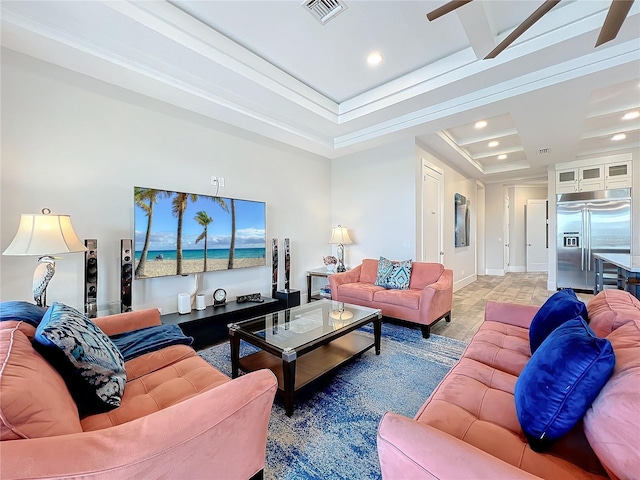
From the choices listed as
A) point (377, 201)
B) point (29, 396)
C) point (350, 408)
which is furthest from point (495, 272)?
point (29, 396)

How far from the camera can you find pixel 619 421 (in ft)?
2.58

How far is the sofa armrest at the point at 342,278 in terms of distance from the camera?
3.98 meters

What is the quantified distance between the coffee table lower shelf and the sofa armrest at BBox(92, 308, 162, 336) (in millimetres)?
785

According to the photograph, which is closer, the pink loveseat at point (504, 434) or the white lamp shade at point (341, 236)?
the pink loveseat at point (504, 434)

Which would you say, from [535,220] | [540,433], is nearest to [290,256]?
[540,433]

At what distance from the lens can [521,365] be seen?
5.38ft

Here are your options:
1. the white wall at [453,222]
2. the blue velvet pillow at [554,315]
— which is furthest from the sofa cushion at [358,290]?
the blue velvet pillow at [554,315]

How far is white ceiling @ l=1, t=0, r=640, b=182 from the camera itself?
220 cm

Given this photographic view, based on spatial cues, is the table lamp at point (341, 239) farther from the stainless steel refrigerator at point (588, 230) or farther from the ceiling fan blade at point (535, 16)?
the stainless steel refrigerator at point (588, 230)

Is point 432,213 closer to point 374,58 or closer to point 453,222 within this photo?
point 453,222

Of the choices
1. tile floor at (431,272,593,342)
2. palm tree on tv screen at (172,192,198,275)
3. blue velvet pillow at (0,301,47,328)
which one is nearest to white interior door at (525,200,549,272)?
tile floor at (431,272,593,342)

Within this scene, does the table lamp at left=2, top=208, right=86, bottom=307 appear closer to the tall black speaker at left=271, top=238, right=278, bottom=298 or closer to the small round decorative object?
the small round decorative object

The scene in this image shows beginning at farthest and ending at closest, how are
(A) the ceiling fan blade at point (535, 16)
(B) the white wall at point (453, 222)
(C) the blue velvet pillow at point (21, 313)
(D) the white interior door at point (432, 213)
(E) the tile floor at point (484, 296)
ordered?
(B) the white wall at point (453, 222), (D) the white interior door at point (432, 213), (E) the tile floor at point (484, 296), (A) the ceiling fan blade at point (535, 16), (C) the blue velvet pillow at point (21, 313)

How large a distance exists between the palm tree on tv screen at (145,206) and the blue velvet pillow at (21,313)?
1.36m
